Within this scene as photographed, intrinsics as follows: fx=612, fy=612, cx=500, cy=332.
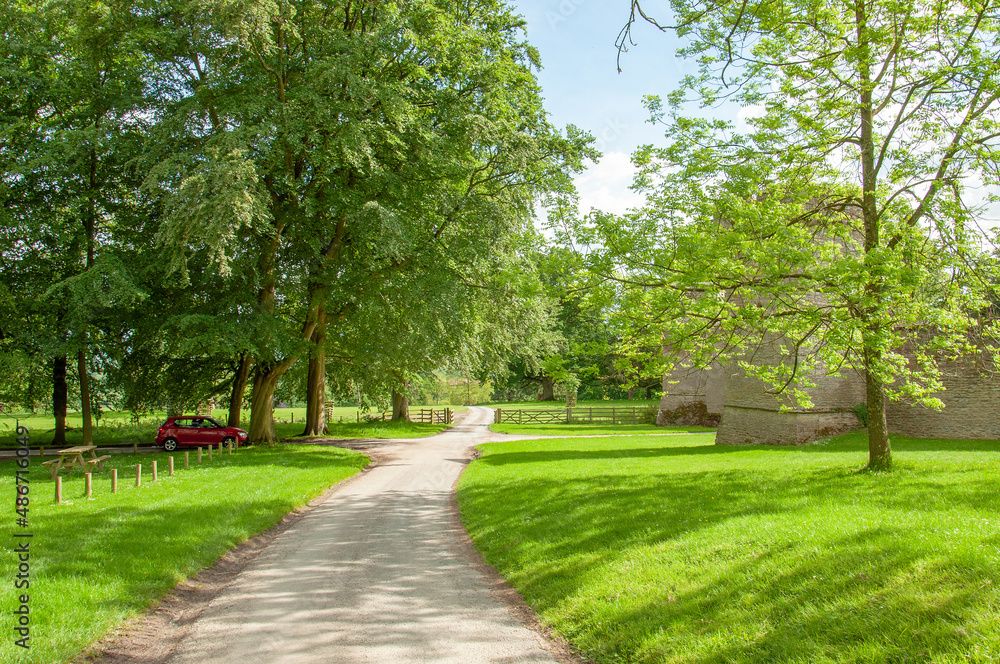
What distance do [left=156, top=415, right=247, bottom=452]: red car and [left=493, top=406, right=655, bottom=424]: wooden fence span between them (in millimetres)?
23521

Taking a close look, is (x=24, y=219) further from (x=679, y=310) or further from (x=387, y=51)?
(x=679, y=310)

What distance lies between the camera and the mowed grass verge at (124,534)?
5.83m

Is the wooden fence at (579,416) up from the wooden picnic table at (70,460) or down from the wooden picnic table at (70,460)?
down

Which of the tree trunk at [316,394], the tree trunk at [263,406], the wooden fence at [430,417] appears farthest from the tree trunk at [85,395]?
the wooden fence at [430,417]

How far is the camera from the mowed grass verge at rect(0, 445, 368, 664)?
5.83m

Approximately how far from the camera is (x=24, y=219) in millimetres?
18062

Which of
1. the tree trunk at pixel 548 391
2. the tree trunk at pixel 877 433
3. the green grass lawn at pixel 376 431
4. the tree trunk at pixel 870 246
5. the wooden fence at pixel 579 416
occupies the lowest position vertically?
the wooden fence at pixel 579 416

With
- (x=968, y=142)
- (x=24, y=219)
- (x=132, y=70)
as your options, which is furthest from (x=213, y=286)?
(x=968, y=142)

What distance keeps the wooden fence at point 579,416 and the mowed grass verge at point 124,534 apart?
30.0m

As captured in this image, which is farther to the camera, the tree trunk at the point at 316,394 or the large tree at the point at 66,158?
the tree trunk at the point at 316,394

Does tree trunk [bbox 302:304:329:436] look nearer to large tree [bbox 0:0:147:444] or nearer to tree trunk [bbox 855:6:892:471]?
large tree [bbox 0:0:147:444]

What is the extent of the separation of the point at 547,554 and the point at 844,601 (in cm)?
374

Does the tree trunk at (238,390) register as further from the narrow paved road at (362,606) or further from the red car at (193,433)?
the narrow paved road at (362,606)

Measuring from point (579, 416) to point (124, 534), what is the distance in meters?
41.4
